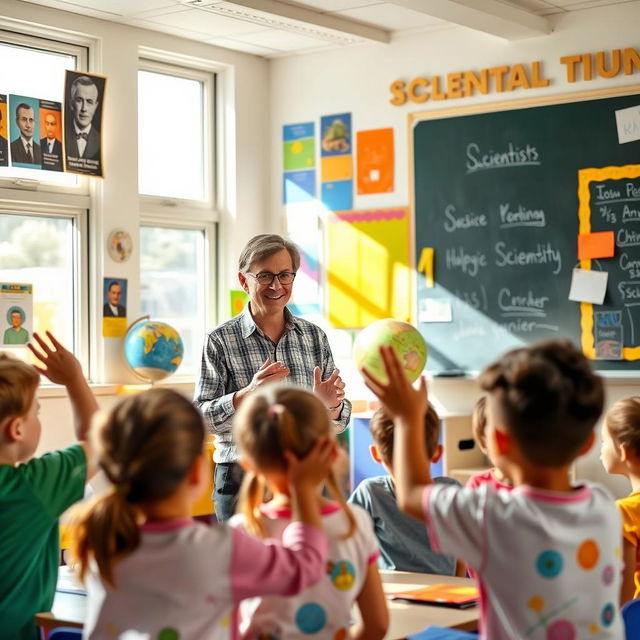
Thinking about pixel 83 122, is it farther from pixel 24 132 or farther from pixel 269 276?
pixel 269 276

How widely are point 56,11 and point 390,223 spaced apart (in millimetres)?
2070

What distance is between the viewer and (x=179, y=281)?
21.0ft

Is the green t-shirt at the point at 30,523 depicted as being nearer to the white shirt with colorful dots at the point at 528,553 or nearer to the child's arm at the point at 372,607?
the child's arm at the point at 372,607

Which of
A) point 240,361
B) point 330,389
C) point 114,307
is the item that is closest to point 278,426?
point 330,389

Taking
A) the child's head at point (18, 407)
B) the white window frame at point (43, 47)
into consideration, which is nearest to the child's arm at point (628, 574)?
the child's head at point (18, 407)

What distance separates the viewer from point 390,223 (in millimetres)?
6230

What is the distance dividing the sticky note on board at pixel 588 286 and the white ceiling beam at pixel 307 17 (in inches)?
66.9

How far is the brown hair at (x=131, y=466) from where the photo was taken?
177 centimetres

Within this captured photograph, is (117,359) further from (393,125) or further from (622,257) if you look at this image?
(622,257)

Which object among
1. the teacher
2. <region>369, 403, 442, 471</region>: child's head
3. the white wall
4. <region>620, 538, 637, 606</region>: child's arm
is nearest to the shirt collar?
the teacher

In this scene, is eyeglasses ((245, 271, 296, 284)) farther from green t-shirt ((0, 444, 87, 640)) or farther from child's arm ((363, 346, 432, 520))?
child's arm ((363, 346, 432, 520))

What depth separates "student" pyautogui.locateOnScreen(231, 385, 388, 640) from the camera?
6.16 ft

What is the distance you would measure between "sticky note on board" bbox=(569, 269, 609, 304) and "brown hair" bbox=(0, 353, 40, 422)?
378 centimetres

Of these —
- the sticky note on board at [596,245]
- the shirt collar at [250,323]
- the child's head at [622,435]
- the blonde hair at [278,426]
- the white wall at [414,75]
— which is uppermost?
the white wall at [414,75]
